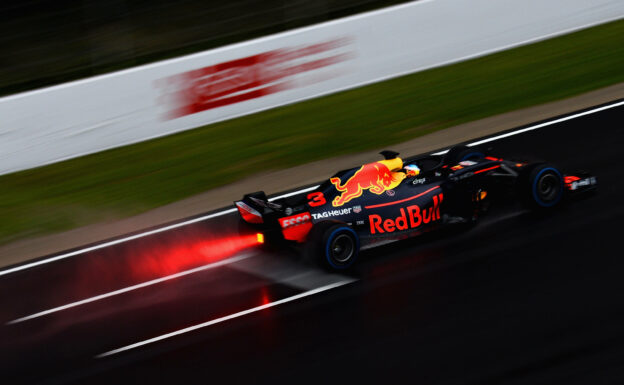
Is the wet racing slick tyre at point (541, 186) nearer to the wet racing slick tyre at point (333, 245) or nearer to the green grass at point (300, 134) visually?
the wet racing slick tyre at point (333, 245)

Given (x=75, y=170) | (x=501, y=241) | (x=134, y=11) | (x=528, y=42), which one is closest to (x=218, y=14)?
(x=134, y=11)

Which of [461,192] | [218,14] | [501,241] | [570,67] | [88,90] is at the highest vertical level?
[218,14]

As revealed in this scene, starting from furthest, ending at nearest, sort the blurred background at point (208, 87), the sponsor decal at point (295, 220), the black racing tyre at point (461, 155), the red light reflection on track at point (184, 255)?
1. the blurred background at point (208, 87)
2. the black racing tyre at point (461, 155)
3. the red light reflection on track at point (184, 255)
4. the sponsor decal at point (295, 220)

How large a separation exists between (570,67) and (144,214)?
28.9 feet

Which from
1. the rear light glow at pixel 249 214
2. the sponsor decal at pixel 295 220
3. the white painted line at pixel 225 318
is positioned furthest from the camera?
the rear light glow at pixel 249 214

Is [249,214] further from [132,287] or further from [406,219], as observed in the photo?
[406,219]

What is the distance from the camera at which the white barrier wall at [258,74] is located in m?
13.9

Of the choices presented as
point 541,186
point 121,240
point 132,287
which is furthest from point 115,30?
point 541,186

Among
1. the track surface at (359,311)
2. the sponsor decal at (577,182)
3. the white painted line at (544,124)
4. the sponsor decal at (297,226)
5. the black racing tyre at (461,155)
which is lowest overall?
the track surface at (359,311)

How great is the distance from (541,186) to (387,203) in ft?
6.90

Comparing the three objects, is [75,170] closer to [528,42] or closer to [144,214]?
[144,214]

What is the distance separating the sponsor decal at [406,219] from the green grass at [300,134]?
399cm

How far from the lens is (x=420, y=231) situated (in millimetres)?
10328

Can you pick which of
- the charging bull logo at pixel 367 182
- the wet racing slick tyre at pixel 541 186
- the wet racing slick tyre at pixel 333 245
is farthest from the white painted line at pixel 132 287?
the wet racing slick tyre at pixel 541 186
